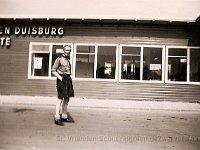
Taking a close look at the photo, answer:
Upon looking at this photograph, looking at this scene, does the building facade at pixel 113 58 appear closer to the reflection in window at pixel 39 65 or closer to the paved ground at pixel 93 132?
the reflection in window at pixel 39 65

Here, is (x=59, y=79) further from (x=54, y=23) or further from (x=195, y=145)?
(x=54, y=23)

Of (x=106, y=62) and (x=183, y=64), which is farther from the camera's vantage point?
(x=106, y=62)

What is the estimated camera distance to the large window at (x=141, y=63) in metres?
7.85

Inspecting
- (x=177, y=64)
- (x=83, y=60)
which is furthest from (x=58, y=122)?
(x=177, y=64)

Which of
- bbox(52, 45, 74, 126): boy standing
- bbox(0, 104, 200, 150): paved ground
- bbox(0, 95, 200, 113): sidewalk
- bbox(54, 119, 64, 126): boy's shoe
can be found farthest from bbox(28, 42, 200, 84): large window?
bbox(54, 119, 64, 126): boy's shoe

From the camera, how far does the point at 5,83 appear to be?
309 inches

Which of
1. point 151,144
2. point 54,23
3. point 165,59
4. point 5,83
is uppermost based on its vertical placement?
point 54,23

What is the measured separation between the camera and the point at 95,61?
305 inches

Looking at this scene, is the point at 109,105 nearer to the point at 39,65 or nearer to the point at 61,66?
the point at 39,65

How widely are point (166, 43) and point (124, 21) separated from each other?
1216 mm

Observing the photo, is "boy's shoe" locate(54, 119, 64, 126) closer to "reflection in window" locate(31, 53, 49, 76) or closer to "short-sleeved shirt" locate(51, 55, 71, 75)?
"short-sleeved shirt" locate(51, 55, 71, 75)

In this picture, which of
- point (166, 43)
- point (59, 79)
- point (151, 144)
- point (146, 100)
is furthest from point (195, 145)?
point (166, 43)

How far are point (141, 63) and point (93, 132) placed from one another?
377 centimetres

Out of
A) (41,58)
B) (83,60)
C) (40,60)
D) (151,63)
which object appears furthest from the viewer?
(83,60)
